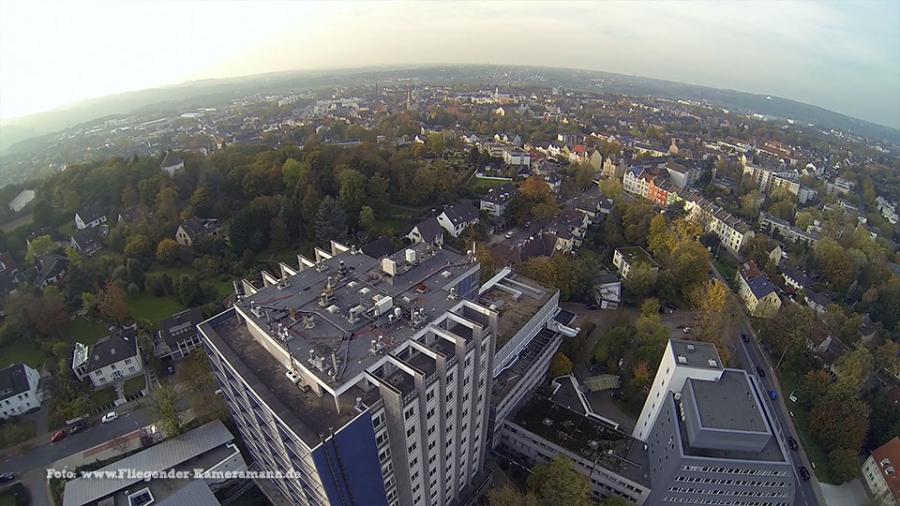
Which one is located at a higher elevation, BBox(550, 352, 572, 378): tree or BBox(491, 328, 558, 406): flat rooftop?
BBox(491, 328, 558, 406): flat rooftop

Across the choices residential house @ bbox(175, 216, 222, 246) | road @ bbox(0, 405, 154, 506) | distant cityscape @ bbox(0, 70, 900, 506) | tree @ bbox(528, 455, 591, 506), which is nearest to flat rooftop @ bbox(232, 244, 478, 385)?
distant cityscape @ bbox(0, 70, 900, 506)

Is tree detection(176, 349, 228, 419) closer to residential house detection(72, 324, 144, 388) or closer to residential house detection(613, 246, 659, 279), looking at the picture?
residential house detection(72, 324, 144, 388)

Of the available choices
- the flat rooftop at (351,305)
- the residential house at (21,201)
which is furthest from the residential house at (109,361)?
the residential house at (21,201)

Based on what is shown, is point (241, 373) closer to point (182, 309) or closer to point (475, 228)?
point (182, 309)

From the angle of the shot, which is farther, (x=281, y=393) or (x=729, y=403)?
(x=729, y=403)

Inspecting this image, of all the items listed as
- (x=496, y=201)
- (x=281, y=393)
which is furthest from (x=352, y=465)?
(x=496, y=201)

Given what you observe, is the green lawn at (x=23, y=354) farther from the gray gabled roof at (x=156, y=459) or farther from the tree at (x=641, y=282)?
the tree at (x=641, y=282)

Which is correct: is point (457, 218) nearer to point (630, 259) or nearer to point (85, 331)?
point (630, 259)
